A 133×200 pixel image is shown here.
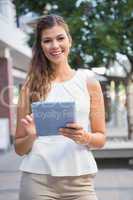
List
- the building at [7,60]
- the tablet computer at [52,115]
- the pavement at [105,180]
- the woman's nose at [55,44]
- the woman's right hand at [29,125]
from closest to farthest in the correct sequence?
the tablet computer at [52,115] → the woman's right hand at [29,125] → the woman's nose at [55,44] → the pavement at [105,180] → the building at [7,60]

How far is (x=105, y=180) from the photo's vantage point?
10.0 metres

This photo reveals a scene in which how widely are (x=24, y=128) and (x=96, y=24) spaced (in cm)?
1264

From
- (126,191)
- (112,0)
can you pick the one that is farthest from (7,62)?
(126,191)

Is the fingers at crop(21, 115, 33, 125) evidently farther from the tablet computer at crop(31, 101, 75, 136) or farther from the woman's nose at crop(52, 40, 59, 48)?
the woman's nose at crop(52, 40, 59, 48)

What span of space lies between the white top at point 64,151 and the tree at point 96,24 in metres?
12.0

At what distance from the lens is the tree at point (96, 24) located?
14.6 m

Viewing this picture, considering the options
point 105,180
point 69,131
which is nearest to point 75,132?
point 69,131

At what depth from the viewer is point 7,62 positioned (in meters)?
20.3

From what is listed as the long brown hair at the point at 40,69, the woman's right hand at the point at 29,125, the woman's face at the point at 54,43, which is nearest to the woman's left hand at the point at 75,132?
the woman's right hand at the point at 29,125

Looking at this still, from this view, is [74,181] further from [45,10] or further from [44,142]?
[45,10]

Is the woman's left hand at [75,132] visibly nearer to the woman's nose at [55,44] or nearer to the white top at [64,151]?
the white top at [64,151]

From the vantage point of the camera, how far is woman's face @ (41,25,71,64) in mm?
2453

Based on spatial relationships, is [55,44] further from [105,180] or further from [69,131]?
[105,180]

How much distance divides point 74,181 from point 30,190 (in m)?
0.19
